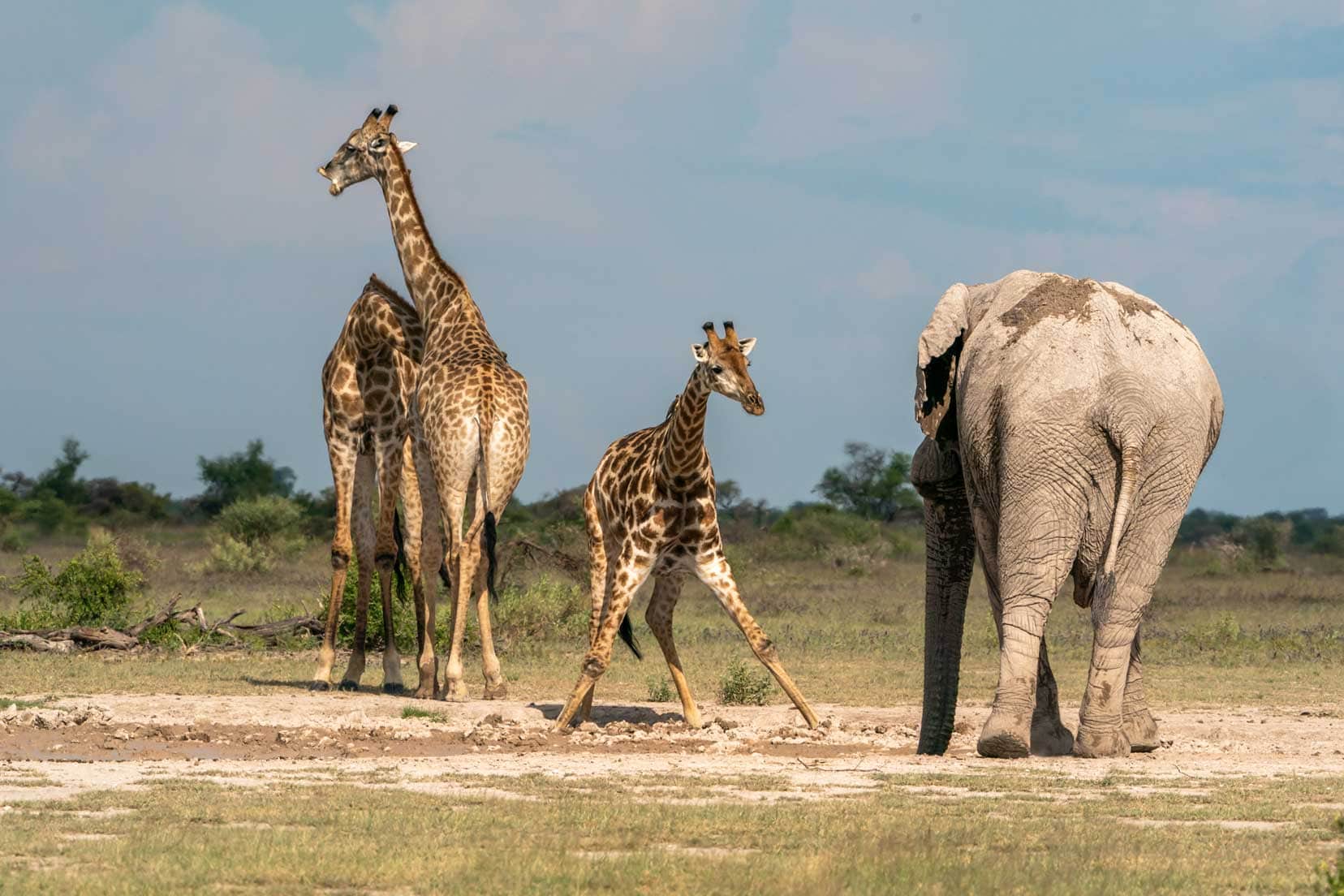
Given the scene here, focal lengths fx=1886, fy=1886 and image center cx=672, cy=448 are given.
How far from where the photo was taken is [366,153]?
51.8ft

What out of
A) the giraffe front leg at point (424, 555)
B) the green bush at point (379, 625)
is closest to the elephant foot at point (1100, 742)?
the giraffe front leg at point (424, 555)

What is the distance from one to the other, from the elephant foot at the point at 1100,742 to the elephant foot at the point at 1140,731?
404mm

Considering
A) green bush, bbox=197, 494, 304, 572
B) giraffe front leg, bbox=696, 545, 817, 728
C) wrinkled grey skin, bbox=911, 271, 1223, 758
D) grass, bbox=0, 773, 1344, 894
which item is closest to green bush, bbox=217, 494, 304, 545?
green bush, bbox=197, 494, 304, 572

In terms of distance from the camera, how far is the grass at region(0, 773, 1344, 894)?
6.74 meters

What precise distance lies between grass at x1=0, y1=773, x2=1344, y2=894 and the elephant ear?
8.50ft

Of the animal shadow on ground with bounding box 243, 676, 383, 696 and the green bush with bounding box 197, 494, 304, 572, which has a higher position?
the green bush with bounding box 197, 494, 304, 572

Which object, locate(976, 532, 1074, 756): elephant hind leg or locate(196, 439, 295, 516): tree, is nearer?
locate(976, 532, 1074, 756): elephant hind leg

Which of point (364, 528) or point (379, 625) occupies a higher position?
point (364, 528)

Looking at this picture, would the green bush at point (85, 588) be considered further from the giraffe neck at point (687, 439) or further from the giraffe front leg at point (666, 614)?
the giraffe neck at point (687, 439)

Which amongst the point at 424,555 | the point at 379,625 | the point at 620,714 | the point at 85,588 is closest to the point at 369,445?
the point at 424,555

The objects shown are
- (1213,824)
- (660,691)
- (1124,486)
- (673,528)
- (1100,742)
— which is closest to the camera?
(1213,824)

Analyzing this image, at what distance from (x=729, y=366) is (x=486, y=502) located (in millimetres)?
3042

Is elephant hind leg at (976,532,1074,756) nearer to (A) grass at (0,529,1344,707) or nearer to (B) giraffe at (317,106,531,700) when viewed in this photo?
(B) giraffe at (317,106,531,700)

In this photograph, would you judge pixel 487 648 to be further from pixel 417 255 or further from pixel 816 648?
pixel 816 648
